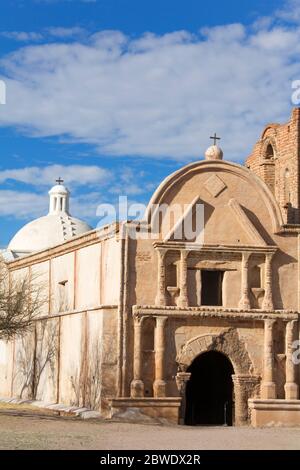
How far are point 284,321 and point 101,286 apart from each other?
5326 mm

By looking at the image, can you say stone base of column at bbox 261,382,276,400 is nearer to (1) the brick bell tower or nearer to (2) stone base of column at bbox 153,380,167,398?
(2) stone base of column at bbox 153,380,167,398

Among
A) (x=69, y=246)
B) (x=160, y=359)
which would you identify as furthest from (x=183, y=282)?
(x=69, y=246)

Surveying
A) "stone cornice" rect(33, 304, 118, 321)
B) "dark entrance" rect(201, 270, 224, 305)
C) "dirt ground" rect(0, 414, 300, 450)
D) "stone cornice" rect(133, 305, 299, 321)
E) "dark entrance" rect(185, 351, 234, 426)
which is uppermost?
"dark entrance" rect(201, 270, 224, 305)

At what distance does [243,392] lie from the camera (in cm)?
2527

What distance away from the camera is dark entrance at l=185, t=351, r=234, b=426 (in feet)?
87.8

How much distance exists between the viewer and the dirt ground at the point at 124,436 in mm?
18125

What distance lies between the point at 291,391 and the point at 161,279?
15.6ft

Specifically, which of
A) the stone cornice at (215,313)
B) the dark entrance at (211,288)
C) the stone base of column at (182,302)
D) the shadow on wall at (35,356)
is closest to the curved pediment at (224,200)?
the dark entrance at (211,288)

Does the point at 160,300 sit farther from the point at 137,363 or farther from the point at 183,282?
the point at 137,363

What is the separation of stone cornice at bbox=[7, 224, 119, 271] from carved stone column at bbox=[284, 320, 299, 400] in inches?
222

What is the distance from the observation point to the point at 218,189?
26.1 m

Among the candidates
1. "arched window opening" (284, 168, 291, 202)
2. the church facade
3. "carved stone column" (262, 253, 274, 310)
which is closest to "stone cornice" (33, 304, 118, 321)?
the church facade

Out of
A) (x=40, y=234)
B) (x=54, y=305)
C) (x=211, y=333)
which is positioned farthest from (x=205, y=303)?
(x=40, y=234)

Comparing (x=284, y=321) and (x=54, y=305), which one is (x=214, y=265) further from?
(x=54, y=305)
